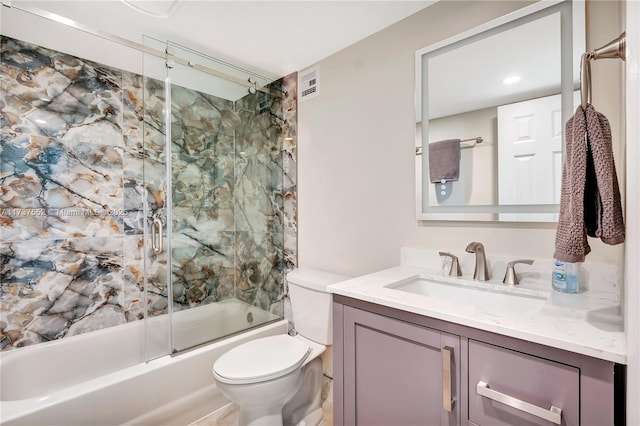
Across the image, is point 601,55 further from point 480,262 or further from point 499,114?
point 480,262

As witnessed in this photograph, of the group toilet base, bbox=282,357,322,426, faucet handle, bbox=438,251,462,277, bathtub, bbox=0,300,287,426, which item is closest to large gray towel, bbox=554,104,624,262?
faucet handle, bbox=438,251,462,277

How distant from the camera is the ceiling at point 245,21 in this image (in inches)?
60.0

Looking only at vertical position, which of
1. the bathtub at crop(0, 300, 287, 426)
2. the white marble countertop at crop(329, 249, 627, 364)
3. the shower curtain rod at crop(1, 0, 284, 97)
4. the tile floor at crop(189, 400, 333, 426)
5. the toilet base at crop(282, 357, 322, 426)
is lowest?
the tile floor at crop(189, 400, 333, 426)

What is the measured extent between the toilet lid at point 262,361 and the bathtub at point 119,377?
34cm

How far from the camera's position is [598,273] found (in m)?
1.07

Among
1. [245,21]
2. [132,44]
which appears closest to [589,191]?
[245,21]

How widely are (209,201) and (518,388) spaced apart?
184 cm

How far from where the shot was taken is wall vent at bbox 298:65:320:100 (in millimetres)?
2104

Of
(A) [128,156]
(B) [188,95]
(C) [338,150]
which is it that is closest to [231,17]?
(B) [188,95]

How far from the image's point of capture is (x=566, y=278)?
3.54 ft

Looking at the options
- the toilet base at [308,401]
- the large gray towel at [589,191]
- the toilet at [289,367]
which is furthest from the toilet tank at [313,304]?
the large gray towel at [589,191]

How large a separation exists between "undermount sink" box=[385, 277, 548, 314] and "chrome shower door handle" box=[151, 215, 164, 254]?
1349 millimetres

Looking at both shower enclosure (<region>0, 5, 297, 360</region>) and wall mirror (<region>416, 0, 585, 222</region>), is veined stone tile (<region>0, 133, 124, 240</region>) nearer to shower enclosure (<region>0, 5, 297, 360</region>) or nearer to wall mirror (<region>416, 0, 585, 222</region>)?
shower enclosure (<region>0, 5, 297, 360</region>)

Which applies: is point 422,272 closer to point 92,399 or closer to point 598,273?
point 598,273
